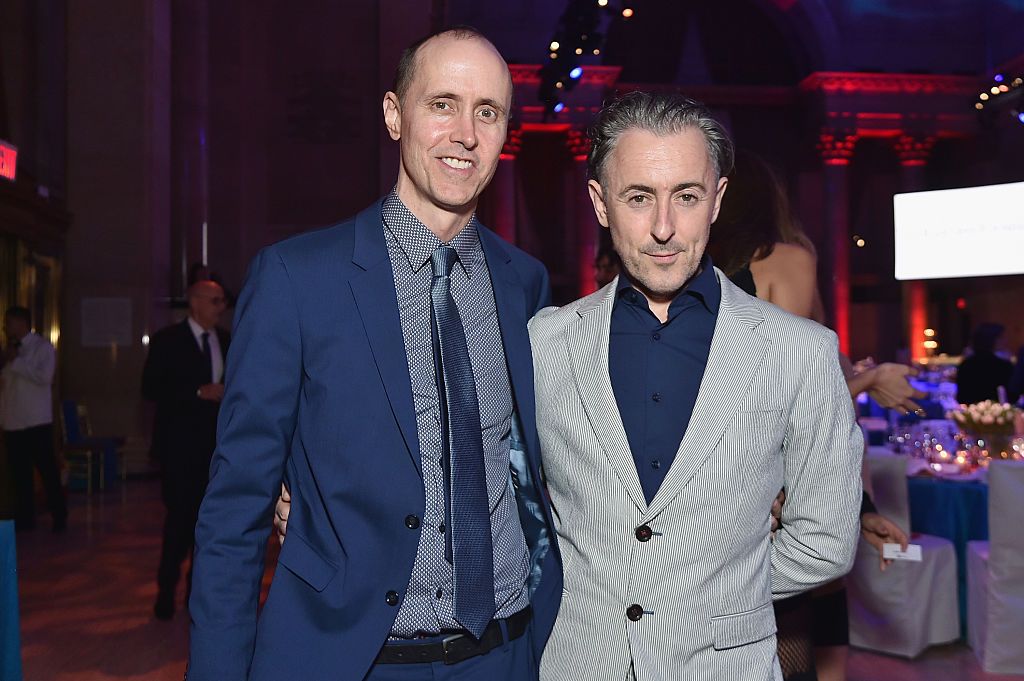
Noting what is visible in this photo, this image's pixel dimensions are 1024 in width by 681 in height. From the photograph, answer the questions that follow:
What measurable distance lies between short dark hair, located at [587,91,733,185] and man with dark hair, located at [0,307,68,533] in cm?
702

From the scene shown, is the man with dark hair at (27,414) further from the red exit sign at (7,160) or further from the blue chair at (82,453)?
the blue chair at (82,453)

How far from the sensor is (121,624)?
16.5 feet

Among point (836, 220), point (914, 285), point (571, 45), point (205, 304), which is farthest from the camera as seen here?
point (914, 285)

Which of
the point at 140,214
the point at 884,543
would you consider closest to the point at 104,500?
the point at 140,214

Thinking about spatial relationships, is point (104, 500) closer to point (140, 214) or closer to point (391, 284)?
point (140, 214)

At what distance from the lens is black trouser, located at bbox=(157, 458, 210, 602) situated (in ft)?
16.8

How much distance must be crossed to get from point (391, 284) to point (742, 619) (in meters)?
0.80

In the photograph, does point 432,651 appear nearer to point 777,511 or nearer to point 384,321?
point 384,321

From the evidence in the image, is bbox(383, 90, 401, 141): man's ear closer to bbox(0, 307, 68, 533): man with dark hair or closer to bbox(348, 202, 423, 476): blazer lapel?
bbox(348, 202, 423, 476): blazer lapel

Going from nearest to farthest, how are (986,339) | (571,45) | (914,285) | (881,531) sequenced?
1. (881,531)
2. (986,339)
3. (571,45)
4. (914,285)

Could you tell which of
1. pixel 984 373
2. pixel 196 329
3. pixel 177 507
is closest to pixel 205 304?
pixel 196 329

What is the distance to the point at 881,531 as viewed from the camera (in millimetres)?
2254

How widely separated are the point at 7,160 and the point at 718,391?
25.6ft

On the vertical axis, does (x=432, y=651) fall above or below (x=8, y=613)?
above
